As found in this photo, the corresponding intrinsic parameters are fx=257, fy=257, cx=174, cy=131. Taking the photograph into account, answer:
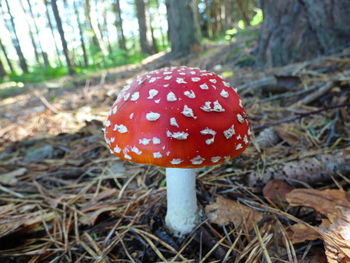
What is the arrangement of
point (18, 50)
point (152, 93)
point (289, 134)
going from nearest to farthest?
1. point (152, 93)
2. point (289, 134)
3. point (18, 50)

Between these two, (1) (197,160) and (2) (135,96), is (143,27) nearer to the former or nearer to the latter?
(2) (135,96)

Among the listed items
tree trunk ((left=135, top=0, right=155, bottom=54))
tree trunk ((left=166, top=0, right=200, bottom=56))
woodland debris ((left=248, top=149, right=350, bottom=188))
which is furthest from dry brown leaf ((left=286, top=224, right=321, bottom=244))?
tree trunk ((left=135, top=0, right=155, bottom=54))

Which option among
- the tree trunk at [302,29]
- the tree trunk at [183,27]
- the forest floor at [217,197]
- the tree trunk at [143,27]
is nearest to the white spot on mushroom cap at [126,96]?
the forest floor at [217,197]

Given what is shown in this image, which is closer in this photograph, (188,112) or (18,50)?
(188,112)

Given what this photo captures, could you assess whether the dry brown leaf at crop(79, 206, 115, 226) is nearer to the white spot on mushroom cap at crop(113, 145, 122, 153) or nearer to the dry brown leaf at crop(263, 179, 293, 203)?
the white spot on mushroom cap at crop(113, 145, 122, 153)

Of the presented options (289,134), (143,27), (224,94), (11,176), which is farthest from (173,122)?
(143,27)

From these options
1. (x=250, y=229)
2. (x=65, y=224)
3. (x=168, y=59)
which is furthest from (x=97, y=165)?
(x=168, y=59)
